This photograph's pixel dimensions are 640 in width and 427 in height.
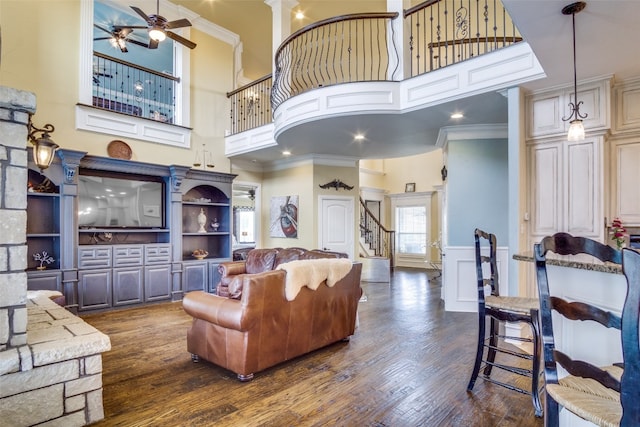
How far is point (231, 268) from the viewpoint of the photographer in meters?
5.34

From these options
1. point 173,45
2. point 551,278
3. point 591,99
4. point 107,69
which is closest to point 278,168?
point 173,45

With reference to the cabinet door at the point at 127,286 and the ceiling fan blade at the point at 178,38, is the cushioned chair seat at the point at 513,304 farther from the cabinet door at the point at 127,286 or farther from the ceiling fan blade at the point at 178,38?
the cabinet door at the point at 127,286

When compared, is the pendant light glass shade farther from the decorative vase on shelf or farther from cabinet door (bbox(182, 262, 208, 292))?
the decorative vase on shelf

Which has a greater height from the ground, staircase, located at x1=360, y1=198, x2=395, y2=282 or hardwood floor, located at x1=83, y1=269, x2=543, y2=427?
staircase, located at x1=360, y1=198, x2=395, y2=282

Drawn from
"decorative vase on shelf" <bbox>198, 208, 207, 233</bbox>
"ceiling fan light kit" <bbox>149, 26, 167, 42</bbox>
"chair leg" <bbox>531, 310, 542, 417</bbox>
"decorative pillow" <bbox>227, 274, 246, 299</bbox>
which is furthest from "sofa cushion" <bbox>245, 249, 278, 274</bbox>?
"chair leg" <bbox>531, 310, 542, 417</bbox>

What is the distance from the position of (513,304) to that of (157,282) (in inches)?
206

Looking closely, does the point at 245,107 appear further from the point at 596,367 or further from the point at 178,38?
the point at 596,367

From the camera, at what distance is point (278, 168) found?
7887 millimetres

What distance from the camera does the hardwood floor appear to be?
7.83ft

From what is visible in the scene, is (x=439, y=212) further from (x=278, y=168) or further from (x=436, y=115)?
(x=436, y=115)

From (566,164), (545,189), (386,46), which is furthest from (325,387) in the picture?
(386,46)

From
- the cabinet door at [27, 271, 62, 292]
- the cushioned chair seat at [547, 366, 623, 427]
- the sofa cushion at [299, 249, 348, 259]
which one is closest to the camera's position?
the cushioned chair seat at [547, 366, 623, 427]

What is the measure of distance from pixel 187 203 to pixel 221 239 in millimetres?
1138

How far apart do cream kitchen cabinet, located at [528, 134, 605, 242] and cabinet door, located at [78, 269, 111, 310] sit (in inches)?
227
